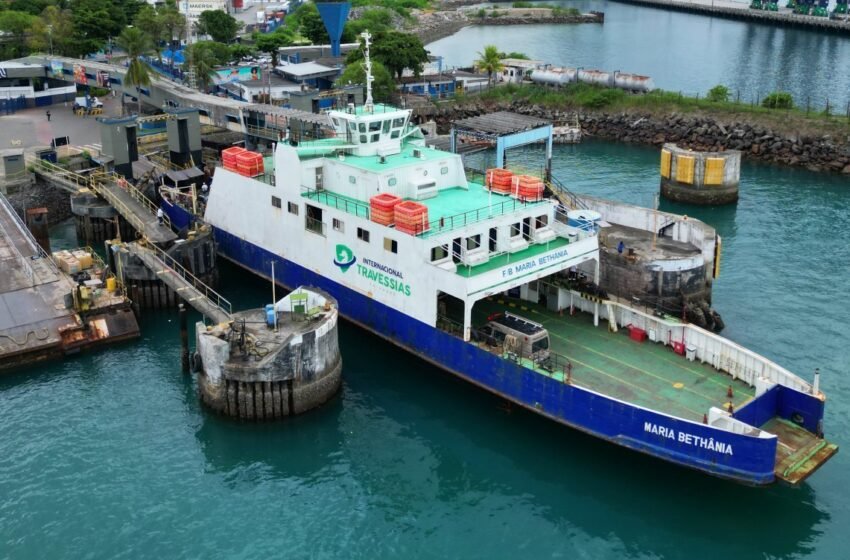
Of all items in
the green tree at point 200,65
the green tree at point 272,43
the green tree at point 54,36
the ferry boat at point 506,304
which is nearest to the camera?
the ferry boat at point 506,304

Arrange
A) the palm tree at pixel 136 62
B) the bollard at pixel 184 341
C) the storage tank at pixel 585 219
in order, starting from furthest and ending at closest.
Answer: the palm tree at pixel 136 62 → the storage tank at pixel 585 219 → the bollard at pixel 184 341

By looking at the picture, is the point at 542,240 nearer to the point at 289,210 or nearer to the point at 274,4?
the point at 289,210

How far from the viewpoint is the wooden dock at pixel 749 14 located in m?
146

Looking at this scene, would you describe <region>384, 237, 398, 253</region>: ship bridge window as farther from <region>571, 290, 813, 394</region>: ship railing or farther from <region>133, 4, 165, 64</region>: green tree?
<region>133, 4, 165, 64</region>: green tree

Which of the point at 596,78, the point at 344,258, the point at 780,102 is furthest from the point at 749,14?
the point at 344,258

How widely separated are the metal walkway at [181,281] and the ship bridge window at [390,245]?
22.4 feet

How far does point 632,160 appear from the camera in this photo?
71.1 m

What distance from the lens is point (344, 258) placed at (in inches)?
1451

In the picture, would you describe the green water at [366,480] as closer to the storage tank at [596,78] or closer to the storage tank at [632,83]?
the storage tank at [632,83]

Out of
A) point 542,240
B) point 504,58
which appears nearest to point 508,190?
point 542,240

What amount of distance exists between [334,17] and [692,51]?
217 ft

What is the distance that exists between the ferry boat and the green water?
1.57 metres

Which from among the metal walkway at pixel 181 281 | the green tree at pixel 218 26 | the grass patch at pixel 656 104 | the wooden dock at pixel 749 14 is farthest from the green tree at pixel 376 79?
the wooden dock at pixel 749 14

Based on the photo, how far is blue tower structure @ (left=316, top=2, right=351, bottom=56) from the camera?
96500mm
